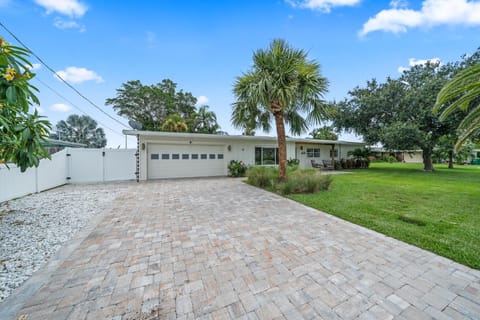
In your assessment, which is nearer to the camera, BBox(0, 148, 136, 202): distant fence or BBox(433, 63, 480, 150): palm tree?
BBox(433, 63, 480, 150): palm tree

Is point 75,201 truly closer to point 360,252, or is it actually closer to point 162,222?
point 162,222

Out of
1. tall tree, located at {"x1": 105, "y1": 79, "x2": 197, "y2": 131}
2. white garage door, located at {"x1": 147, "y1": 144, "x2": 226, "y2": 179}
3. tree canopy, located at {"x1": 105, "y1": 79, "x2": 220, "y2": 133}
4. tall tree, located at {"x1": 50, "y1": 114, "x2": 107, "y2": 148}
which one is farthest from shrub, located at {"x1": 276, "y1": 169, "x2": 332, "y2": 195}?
tall tree, located at {"x1": 50, "y1": 114, "x2": 107, "y2": 148}

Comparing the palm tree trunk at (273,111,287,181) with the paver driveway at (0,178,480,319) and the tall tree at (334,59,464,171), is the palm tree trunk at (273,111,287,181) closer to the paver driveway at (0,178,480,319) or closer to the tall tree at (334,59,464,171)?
the paver driveway at (0,178,480,319)

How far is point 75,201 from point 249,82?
6.70 m

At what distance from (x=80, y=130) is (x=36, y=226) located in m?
31.3

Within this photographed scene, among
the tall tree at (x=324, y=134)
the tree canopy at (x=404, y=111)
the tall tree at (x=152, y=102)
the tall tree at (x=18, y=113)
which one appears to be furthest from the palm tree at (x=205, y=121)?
the tall tree at (x=18, y=113)

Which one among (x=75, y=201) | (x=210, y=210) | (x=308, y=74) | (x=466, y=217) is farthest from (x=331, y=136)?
(x=75, y=201)

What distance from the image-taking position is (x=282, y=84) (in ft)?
20.2

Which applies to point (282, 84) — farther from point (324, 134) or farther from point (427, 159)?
point (324, 134)

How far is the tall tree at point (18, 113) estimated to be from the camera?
2.27m

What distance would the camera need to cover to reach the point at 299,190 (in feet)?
21.7

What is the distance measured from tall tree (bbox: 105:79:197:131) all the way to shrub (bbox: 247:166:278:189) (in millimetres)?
15393

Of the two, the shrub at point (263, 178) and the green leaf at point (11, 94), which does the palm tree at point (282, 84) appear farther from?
the green leaf at point (11, 94)

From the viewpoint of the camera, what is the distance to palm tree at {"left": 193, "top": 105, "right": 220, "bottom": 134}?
20453mm
